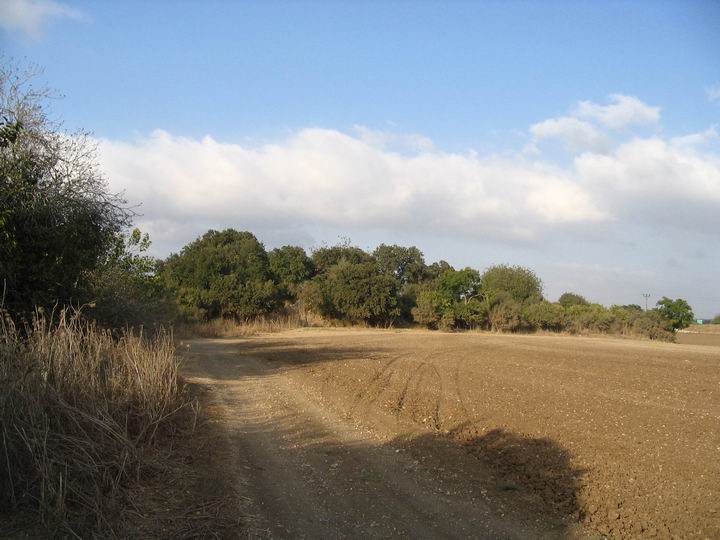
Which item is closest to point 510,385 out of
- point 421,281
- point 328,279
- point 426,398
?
point 426,398

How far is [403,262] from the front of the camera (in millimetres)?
72875

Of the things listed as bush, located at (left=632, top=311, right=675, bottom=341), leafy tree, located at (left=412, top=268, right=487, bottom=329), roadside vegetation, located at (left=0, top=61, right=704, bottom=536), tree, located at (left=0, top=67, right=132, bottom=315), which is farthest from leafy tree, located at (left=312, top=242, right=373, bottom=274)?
tree, located at (left=0, top=67, right=132, bottom=315)

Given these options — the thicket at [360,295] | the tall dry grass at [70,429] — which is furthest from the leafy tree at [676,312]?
the tall dry grass at [70,429]

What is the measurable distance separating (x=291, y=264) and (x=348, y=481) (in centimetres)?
5754

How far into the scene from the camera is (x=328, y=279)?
176 feet

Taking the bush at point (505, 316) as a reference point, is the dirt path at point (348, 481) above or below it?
below

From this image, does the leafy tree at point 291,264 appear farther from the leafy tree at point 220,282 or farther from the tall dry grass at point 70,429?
the tall dry grass at point 70,429

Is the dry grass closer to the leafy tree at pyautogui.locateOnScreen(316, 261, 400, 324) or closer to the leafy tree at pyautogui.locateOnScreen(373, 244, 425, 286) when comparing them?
the leafy tree at pyautogui.locateOnScreen(316, 261, 400, 324)

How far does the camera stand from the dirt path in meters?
5.35

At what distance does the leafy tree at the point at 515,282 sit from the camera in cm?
6400

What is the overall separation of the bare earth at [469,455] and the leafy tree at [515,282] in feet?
163

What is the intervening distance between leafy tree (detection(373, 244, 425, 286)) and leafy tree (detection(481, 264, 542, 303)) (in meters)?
8.71

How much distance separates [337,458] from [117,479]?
9.41 feet

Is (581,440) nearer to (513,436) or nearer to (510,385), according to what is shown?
(513,436)
